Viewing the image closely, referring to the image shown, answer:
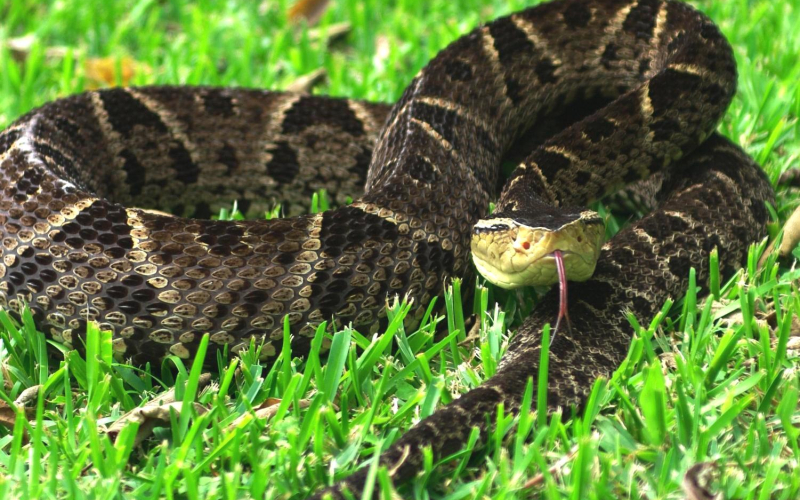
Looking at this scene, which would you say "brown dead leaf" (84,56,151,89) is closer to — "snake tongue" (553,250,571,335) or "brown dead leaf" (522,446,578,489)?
"snake tongue" (553,250,571,335)

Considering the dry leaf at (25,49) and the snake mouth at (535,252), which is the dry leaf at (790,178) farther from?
the dry leaf at (25,49)

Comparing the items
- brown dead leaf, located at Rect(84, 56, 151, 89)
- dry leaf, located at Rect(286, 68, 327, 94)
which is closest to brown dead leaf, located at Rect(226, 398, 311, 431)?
dry leaf, located at Rect(286, 68, 327, 94)

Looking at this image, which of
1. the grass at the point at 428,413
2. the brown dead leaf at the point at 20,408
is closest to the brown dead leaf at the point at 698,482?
the grass at the point at 428,413

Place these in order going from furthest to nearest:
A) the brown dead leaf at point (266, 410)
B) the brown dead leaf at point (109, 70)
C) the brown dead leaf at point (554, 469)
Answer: the brown dead leaf at point (109, 70), the brown dead leaf at point (266, 410), the brown dead leaf at point (554, 469)

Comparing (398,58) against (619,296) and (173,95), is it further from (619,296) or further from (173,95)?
(619,296)

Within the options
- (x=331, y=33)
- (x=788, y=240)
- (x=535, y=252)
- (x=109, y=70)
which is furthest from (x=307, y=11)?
(x=535, y=252)

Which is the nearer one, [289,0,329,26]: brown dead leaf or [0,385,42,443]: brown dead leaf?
[0,385,42,443]: brown dead leaf
